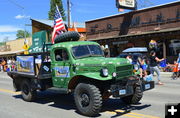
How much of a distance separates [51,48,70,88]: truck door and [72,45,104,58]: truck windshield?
308 millimetres

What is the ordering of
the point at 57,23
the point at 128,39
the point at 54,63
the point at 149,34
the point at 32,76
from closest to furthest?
the point at 54,63
the point at 32,76
the point at 57,23
the point at 149,34
the point at 128,39

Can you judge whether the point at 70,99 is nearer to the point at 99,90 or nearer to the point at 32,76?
the point at 32,76

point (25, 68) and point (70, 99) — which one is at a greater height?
point (25, 68)

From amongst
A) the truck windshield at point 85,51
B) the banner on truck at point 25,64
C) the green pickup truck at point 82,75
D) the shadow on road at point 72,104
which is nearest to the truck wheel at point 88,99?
the green pickup truck at point 82,75

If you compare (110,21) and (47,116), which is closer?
(47,116)

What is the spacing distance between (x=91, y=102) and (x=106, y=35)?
85.6 ft

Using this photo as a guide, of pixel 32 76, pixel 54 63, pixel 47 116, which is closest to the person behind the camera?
pixel 47 116

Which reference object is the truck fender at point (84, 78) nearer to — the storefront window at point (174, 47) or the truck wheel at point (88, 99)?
the truck wheel at point (88, 99)

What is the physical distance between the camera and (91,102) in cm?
672

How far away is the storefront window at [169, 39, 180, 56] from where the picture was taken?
24969 mm

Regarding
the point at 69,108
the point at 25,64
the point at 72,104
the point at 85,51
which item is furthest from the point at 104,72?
the point at 25,64

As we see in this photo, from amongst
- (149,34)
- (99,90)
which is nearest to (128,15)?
(149,34)

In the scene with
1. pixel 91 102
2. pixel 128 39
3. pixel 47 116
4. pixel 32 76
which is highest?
pixel 128 39

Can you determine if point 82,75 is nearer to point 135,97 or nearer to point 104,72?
point 104,72
